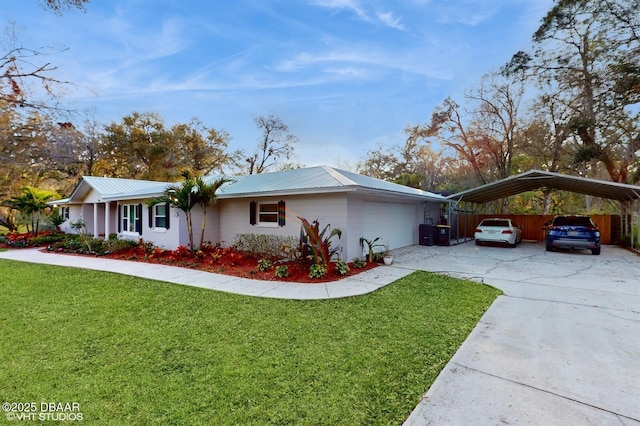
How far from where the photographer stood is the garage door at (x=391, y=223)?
10.3m

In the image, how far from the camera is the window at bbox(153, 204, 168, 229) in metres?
11.5

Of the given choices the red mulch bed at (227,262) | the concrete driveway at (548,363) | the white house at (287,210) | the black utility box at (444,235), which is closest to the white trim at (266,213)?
the white house at (287,210)

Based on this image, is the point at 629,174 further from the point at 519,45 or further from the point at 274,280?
the point at 274,280

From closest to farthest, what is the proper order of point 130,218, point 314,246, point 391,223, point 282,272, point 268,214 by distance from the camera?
1. point 282,272
2. point 314,246
3. point 268,214
4. point 391,223
5. point 130,218

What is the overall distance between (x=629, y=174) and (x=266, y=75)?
2170cm

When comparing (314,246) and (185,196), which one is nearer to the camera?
(314,246)

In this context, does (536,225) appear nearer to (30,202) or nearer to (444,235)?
(444,235)

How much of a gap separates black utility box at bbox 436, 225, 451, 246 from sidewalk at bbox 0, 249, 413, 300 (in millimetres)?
6271

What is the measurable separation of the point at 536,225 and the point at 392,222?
10.1 meters

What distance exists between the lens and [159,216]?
1167cm

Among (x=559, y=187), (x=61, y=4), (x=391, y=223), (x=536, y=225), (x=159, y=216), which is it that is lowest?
(x=536, y=225)

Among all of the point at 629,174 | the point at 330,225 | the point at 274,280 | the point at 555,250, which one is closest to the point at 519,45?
the point at 629,174

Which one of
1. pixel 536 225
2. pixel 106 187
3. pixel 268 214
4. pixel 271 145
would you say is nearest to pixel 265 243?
pixel 268 214

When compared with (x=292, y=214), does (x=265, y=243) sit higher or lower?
lower
